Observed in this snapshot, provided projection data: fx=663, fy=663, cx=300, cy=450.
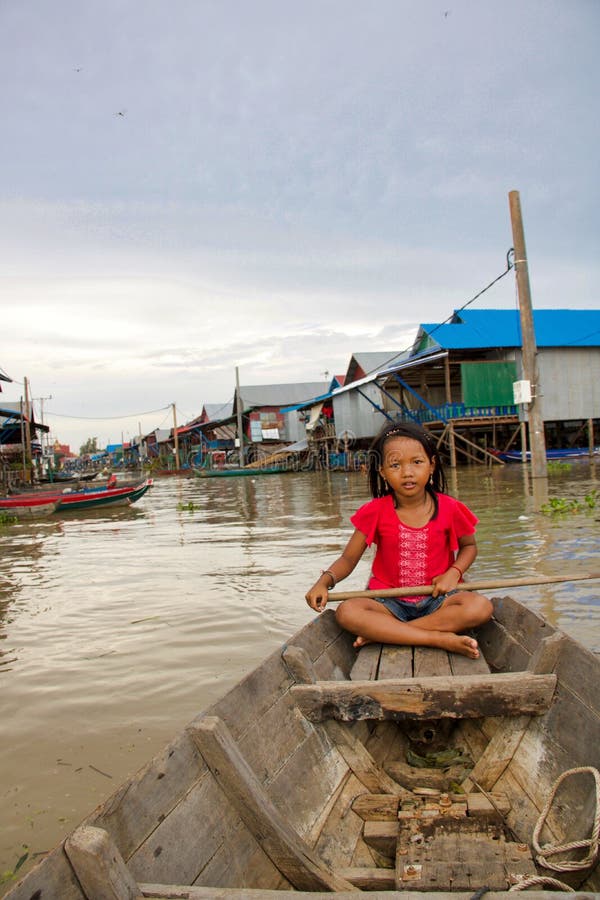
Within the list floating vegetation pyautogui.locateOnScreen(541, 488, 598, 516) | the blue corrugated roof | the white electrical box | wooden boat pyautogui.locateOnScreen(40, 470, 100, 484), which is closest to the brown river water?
floating vegetation pyautogui.locateOnScreen(541, 488, 598, 516)

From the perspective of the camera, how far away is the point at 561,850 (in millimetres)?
1766

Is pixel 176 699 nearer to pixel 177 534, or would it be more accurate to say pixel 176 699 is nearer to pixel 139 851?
pixel 139 851

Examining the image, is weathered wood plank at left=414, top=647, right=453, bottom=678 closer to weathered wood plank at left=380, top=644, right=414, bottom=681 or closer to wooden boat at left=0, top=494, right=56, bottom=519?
weathered wood plank at left=380, top=644, right=414, bottom=681

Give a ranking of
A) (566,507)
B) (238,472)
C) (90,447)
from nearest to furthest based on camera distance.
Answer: (566,507) → (238,472) → (90,447)

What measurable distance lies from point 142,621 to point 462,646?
10.4 feet

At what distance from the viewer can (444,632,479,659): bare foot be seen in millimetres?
2793

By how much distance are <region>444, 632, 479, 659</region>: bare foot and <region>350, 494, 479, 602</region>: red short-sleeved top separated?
45 cm

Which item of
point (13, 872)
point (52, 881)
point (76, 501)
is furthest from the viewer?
point (76, 501)

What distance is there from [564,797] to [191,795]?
115cm

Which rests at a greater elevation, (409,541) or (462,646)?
(409,541)

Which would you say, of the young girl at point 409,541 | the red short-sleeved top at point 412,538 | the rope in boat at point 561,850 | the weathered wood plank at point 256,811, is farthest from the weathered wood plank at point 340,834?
the red short-sleeved top at point 412,538

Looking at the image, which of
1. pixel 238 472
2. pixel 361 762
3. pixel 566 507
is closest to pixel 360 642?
pixel 361 762

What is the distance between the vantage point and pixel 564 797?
2033mm

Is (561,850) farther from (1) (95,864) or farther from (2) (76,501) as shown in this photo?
(2) (76,501)
